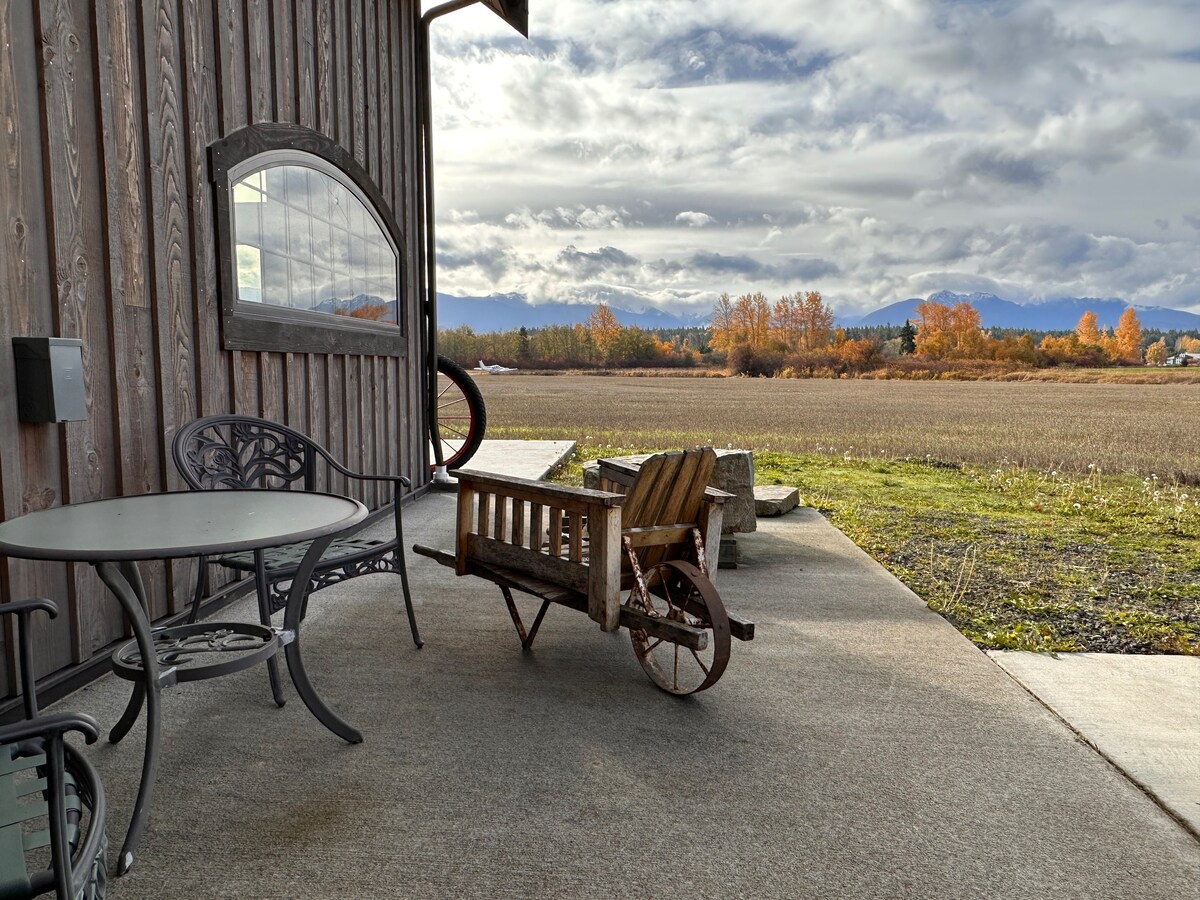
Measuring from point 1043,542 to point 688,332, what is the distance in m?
72.1

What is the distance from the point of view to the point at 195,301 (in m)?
3.40

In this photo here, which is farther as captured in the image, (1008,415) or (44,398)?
(1008,415)

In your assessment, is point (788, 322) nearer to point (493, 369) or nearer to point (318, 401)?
point (493, 369)

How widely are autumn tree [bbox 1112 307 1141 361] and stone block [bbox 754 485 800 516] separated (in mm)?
79165

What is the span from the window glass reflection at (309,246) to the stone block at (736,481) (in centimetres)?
191

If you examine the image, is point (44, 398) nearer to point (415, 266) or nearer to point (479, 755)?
point (479, 755)

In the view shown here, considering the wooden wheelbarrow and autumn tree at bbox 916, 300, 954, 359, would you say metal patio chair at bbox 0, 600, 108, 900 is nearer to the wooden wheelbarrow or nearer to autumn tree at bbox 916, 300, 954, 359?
the wooden wheelbarrow

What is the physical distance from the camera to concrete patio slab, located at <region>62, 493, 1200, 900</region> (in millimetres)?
1745

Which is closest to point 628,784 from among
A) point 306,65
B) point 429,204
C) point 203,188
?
point 203,188

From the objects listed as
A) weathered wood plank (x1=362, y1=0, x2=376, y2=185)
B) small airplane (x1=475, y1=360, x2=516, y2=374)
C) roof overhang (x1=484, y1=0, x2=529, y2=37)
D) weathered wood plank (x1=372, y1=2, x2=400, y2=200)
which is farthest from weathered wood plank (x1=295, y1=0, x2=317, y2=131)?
small airplane (x1=475, y1=360, x2=516, y2=374)

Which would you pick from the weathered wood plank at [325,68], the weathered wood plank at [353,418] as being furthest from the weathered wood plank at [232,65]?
the weathered wood plank at [353,418]

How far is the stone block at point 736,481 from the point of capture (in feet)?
15.7

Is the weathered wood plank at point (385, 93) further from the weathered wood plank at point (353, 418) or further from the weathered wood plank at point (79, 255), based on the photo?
the weathered wood plank at point (79, 255)

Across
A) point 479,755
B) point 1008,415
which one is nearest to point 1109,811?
point 479,755
